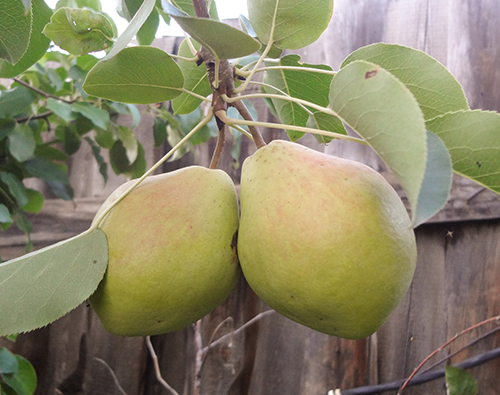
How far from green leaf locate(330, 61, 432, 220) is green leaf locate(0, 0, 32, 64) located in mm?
301

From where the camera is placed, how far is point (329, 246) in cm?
34

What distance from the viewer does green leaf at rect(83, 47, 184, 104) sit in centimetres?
40

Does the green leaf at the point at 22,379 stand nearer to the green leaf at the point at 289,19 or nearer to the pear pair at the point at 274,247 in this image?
the pear pair at the point at 274,247

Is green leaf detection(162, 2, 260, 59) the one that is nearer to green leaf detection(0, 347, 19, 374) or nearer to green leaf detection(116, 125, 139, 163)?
green leaf detection(116, 125, 139, 163)

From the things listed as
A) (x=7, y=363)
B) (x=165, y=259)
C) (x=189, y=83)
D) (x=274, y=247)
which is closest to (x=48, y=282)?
(x=165, y=259)

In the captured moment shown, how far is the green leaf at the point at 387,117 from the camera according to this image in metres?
0.26

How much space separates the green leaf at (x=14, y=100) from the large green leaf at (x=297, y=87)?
67 cm

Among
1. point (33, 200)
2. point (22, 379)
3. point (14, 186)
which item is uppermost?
point (14, 186)

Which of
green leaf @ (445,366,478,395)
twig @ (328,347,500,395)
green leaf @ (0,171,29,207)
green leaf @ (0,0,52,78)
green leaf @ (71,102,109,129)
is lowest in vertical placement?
twig @ (328,347,500,395)

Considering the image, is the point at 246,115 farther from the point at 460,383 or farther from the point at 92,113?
the point at 460,383

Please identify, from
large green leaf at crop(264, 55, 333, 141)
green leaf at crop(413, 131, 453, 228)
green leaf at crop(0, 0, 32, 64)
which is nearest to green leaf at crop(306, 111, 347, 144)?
large green leaf at crop(264, 55, 333, 141)

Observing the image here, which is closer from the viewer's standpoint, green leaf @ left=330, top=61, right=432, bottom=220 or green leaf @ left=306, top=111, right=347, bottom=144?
green leaf @ left=330, top=61, right=432, bottom=220

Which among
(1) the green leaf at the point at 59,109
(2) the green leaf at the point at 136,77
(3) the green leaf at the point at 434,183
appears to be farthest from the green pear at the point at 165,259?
(1) the green leaf at the point at 59,109

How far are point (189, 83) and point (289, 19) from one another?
0.21 metres
